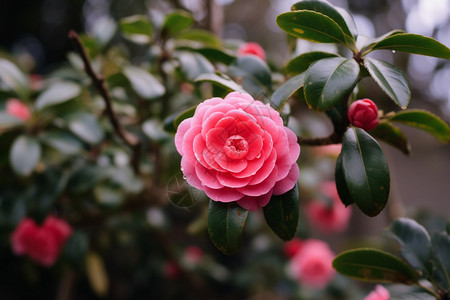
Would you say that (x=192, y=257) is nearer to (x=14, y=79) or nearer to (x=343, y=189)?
(x=14, y=79)

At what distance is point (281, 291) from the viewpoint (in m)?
1.77

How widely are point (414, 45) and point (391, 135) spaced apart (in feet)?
0.61

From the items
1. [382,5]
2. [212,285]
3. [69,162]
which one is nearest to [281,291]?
[212,285]

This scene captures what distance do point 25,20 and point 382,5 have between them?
2.51 m

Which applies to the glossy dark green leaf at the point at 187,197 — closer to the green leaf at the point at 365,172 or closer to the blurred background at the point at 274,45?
the green leaf at the point at 365,172

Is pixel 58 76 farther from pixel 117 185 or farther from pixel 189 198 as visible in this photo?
pixel 189 198

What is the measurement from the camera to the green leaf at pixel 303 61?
0.61 meters

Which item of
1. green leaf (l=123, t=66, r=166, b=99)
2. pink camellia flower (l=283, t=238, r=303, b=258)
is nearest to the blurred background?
pink camellia flower (l=283, t=238, r=303, b=258)

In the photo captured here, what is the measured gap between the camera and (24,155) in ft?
3.05

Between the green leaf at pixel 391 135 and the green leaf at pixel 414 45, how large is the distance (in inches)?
5.6

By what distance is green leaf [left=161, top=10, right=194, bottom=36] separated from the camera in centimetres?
101

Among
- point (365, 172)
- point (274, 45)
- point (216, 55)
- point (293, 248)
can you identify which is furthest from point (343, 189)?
point (274, 45)

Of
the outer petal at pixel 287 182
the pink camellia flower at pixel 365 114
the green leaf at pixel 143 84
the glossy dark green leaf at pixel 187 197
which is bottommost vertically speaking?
the green leaf at pixel 143 84

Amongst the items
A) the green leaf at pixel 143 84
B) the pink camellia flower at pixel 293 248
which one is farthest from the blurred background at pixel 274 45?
the green leaf at pixel 143 84
